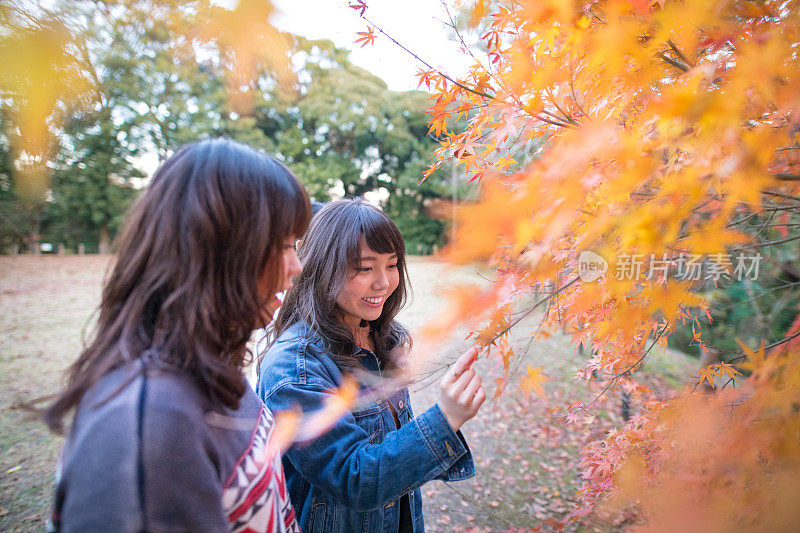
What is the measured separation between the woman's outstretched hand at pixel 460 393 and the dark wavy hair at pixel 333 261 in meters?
0.36

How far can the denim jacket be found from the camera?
92 cm

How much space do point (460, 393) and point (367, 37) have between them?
3.82ft

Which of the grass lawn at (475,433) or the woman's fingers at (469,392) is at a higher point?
the woman's fingers at (469,392)

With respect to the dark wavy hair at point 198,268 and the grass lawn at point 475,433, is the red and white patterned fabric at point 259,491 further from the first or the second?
the grass lawn at point 475,433

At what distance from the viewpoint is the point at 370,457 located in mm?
925

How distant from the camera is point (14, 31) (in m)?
0.70

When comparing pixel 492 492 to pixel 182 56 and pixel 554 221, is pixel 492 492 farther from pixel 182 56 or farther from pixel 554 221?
pixel 182 56

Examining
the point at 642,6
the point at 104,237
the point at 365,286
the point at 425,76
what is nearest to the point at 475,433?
the point at 365,286

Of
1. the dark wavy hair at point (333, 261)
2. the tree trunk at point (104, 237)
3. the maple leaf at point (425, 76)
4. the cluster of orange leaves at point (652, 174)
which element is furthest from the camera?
the tree trunk at point (104, 237)

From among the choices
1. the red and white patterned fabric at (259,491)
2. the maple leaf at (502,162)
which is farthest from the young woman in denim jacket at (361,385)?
the maple leaf at (502,162)

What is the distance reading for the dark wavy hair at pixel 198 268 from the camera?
618 millimetres

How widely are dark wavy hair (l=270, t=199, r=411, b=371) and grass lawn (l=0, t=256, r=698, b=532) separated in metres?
0.21

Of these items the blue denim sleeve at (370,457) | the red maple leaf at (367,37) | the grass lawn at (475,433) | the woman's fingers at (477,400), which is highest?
the red maple leaf at (367,37)

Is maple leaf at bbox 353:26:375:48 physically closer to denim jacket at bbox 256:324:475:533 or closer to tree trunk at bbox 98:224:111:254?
denim jacket at bbox 256:324:475:533
